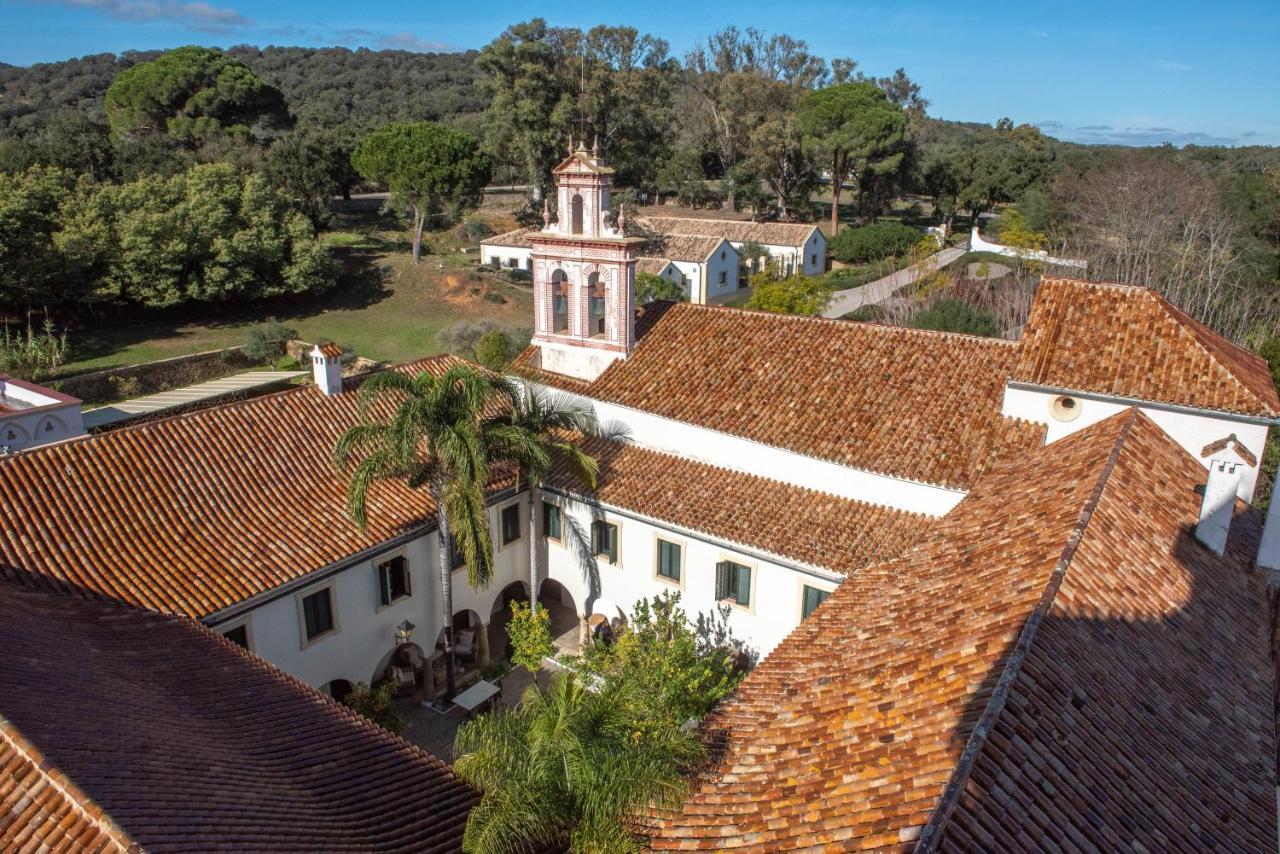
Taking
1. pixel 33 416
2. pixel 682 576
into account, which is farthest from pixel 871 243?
pixel 33 416

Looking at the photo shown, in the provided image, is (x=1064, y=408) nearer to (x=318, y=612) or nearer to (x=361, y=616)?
(x=361, y=616)

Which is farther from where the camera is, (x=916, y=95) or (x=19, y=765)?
(x=916, y=95)

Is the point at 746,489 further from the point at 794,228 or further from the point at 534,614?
the point at 794,228

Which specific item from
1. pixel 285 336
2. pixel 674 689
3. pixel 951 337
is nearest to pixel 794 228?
pixel 285 336

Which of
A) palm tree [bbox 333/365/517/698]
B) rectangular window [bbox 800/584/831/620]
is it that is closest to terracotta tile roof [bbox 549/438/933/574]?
rectangular window [bbox 800/584/831/620]

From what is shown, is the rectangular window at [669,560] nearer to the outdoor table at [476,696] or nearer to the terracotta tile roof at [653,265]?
the outdoor table at [476,696]

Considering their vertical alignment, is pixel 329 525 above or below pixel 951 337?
below
